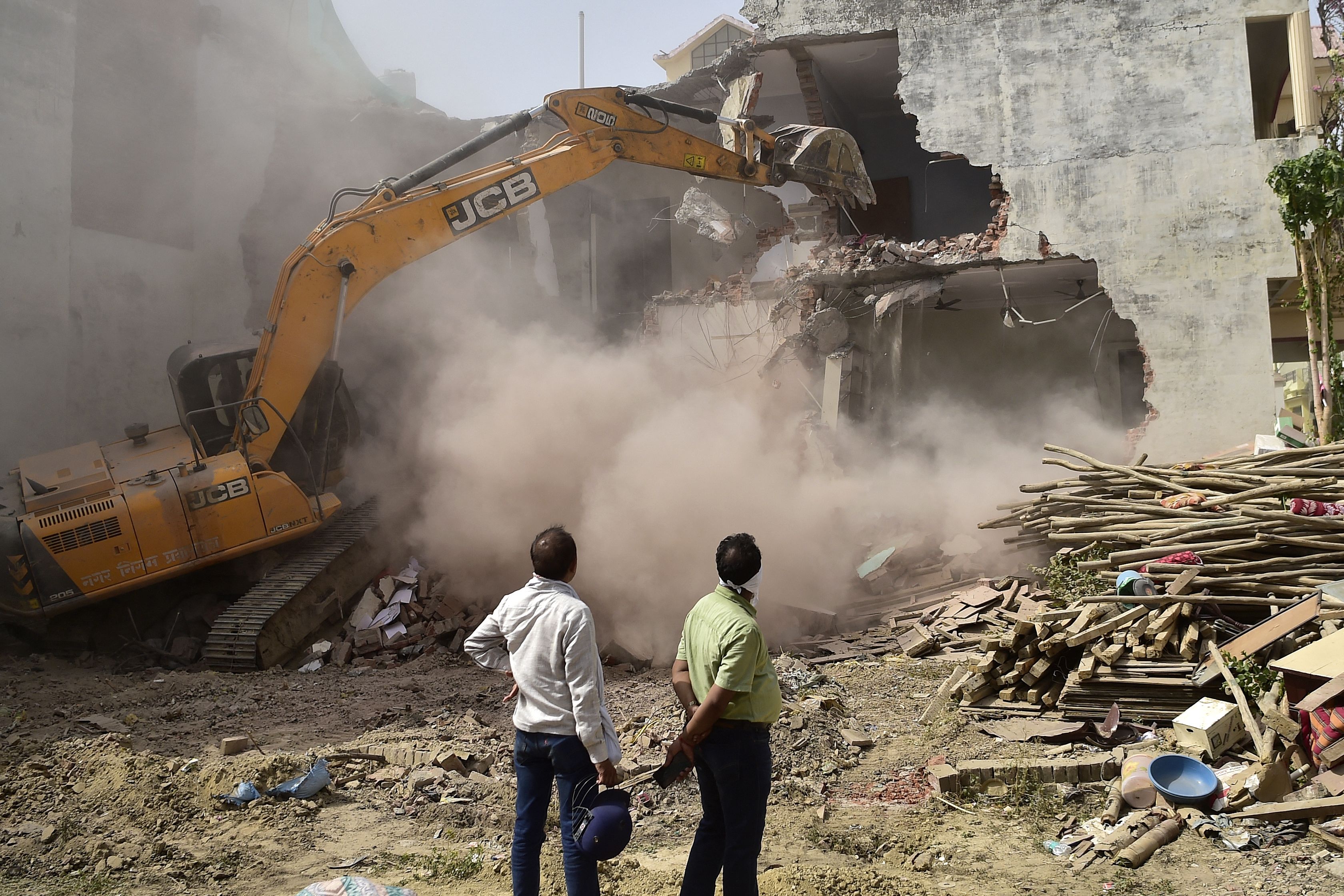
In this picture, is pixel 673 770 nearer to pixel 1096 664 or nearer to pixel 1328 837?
pixel 1328 837

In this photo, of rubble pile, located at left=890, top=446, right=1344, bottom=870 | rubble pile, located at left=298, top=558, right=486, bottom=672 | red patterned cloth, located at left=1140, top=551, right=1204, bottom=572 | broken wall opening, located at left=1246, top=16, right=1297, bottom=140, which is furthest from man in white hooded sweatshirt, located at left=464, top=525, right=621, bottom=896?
broken wall opening, located at left=1246, top=16, right=1297, bottom=140

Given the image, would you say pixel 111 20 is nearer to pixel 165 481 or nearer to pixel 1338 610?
pixel 165 481

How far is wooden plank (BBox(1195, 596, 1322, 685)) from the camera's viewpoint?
6.11 m

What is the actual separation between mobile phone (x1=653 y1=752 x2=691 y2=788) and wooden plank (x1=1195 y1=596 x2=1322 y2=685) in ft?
13.9

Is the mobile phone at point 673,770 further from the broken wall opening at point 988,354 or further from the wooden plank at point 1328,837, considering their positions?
the broken wall opening at point 988,354

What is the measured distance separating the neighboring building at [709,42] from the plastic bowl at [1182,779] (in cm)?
3398

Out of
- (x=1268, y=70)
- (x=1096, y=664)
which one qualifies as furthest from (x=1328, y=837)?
(x=1268, y=70)

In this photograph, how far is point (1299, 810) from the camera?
4617mm

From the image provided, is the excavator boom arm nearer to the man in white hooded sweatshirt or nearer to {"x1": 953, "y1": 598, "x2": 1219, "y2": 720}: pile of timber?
{"x1": 953, "y1": 598, "x2": 1219, "y2": 720}: pile of timber

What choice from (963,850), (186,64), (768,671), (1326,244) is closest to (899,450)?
(1326,244)

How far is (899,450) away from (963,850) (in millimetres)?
9540

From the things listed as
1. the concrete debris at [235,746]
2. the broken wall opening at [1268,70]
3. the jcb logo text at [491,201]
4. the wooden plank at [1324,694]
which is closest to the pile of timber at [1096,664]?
the wooden plank at [1324,694]

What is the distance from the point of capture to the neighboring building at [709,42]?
3625cm

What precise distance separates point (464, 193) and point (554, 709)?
7.59m
